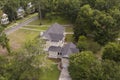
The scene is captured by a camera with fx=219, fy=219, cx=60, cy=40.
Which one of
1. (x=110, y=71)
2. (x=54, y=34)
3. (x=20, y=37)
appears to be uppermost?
(x=54, y=34)

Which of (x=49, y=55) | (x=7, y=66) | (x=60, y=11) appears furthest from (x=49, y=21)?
(x=7, y=66)

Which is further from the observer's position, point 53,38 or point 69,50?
point 53,38

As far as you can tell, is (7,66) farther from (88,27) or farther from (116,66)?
(88,27)

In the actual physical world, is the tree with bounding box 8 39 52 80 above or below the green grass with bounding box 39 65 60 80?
above

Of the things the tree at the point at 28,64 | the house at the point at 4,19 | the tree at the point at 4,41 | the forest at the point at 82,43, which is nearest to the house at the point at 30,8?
the forest at the point at 82,43

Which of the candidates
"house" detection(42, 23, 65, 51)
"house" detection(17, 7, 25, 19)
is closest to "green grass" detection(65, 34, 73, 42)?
"house" detection(42, 23, 65, 51)

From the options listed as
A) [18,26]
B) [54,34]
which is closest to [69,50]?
[54,34]

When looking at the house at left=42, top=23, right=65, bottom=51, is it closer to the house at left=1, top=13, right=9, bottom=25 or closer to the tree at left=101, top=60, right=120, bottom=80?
the tree at left=101, top=60, right=120, bottom=80

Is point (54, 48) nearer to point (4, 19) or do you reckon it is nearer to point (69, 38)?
point (69, 38)
